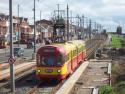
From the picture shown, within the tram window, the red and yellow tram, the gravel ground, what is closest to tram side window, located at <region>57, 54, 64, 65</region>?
the red and yellow tram

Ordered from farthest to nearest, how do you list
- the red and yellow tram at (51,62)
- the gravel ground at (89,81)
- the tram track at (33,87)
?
the red and yellow tram at (51,62) → the gravel ground at (89,81) → the tram track at (33,87)

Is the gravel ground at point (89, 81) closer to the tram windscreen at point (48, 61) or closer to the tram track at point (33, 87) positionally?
the tram track at point (33, 87)

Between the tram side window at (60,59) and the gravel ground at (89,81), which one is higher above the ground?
the tram side window at (60,59)

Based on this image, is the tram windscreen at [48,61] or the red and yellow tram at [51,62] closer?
the red and yellow tram at [51,62]

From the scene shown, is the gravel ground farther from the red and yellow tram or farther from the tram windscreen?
the tram windscreen

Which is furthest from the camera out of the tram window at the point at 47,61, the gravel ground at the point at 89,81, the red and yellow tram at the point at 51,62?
the tram window at the point at 47,61

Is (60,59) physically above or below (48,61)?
above

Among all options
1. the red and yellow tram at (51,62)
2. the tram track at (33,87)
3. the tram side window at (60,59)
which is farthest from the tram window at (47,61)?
the tram track at (33,87)

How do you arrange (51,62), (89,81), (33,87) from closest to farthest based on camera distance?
(33,87) → (51,62) → (89,81)

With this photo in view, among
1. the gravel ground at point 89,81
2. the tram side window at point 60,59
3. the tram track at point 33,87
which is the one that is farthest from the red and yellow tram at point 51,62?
the gravel ground at point 89,81

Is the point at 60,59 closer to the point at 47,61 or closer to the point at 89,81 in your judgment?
the point at 47,61

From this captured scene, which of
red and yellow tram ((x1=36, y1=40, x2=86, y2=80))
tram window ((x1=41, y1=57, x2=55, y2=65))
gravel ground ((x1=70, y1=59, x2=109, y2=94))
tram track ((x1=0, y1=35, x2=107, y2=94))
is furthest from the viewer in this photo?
tram window ((x1=41, y1=57, x2=55, y2=65))

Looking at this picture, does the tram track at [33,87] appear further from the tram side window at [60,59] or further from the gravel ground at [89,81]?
the tram side window at [60,59]

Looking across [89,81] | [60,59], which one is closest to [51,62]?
[60,59]
